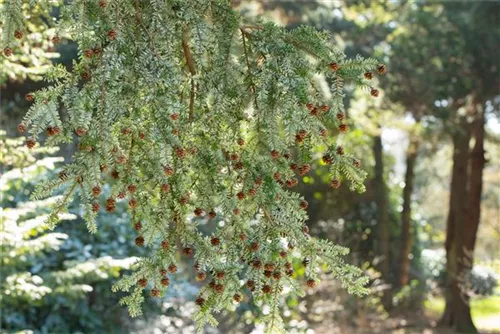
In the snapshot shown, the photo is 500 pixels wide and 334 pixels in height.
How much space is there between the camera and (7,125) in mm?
9836

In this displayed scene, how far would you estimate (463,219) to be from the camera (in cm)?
1245

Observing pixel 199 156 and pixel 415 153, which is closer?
pixel 199 156

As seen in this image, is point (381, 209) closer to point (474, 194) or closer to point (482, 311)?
point (474, 194)

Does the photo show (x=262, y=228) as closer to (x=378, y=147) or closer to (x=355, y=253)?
(x=355, y=253)

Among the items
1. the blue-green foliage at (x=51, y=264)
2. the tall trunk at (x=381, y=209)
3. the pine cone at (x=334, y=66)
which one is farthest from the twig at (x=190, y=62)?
the tall trunk at (x=381, y=209)

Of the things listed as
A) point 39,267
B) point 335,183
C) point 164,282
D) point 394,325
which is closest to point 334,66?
point 335,183

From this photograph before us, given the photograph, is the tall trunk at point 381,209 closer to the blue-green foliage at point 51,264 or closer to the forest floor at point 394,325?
the forest floor at point 394,325

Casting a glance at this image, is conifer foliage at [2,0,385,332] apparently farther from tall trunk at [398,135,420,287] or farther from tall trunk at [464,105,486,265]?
tall trunk at [398,135,420,287]

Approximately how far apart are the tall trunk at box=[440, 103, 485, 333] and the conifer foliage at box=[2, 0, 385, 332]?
9.83 m

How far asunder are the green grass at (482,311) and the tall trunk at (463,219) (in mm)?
2514

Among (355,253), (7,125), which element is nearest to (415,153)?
(355,253)

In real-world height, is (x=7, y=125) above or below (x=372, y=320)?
above

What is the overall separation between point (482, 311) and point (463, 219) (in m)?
8.66

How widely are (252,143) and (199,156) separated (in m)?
0.21
